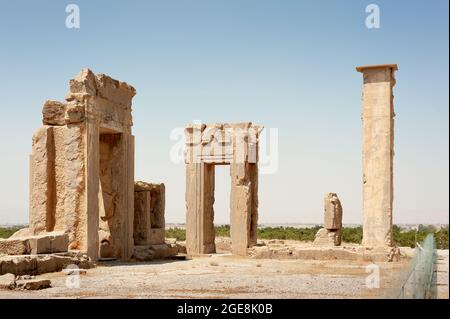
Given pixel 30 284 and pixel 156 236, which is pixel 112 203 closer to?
pixel 156 236

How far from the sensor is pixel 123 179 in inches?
682

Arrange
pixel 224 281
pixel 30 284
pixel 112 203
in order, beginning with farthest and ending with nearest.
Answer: pixel 112 203, pixel 224 281, pixel 30 284

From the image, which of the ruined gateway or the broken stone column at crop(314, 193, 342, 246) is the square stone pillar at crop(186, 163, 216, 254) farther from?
the broken stone column at crop(314, 193, 342, 246)

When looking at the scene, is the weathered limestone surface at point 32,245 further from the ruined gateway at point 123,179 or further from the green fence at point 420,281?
the green fence at point 420,281

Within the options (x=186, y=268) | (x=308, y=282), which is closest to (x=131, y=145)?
(x=186, y=268)

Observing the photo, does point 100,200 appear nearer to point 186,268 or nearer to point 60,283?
point 186,268

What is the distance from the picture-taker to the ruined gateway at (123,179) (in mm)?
15000

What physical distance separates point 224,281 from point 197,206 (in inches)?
387

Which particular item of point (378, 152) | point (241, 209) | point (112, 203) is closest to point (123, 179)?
point (112, 203)

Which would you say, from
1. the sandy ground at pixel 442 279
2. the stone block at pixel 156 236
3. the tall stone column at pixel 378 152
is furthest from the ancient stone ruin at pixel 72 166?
the sandy ground at pixel 442 279

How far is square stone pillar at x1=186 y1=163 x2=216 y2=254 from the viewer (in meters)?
21.1

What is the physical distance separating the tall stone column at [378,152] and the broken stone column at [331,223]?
655 cm

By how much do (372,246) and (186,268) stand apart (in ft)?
17.2
